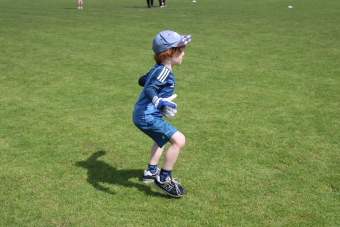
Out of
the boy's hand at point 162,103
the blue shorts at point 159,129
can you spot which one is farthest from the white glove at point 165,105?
the blue shorts at point 159,129

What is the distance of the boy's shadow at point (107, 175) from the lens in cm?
474

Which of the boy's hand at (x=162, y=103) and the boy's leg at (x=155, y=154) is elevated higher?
the boy's hand at (x=162, y=103)

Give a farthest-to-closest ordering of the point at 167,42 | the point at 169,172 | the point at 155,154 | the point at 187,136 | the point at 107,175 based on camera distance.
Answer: the point at 187,136 → the point at 107,175 → the point at 155,154 → the point at 169,172 → the point at 167,42

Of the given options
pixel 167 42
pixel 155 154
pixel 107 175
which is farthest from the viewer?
pixel 107 175

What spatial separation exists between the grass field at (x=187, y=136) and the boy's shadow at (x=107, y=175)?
13 mm

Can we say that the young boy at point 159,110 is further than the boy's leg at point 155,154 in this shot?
No

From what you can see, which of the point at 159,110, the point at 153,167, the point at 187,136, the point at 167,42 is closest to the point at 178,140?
the point at 159,110

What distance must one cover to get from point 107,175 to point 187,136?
1.62 metres

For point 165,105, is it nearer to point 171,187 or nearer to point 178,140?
point 178,140

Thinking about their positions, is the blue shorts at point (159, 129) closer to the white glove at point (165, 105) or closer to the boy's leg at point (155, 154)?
the white glove at point (165, 105)

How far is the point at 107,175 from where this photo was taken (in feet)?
16.4

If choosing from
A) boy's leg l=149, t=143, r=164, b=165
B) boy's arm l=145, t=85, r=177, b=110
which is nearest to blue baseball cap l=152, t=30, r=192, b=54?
boy's arm l=145, t=85, r=177, b=110

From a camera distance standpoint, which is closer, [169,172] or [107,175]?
[169,172]

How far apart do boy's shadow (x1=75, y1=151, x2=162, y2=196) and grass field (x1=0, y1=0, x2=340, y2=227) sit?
13 millimetres
